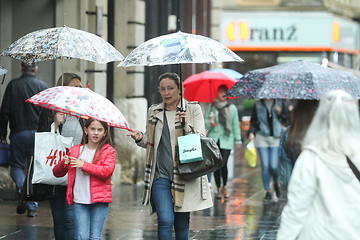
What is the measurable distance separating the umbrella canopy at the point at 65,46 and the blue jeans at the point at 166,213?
4.44 feet

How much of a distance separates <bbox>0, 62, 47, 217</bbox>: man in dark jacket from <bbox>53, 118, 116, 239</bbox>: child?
372 centimetres

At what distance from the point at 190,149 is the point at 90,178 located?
883 millimetres

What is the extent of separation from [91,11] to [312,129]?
840 cm

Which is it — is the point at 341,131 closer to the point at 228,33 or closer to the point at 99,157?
the point at 99,157

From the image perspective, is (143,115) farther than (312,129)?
Yes

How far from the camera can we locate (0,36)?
11.8 m

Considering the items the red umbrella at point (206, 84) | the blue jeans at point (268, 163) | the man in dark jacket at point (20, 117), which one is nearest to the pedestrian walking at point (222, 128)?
the red umbrella at point (206, 84)

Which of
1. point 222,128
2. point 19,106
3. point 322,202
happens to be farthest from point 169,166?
point 222,128

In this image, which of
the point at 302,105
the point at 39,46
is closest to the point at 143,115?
the point at 39,46

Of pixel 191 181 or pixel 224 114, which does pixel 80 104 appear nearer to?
pixel 191 181

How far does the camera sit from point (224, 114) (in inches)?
510

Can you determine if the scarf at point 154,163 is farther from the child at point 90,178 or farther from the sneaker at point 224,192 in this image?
the sneaker at point 224,192

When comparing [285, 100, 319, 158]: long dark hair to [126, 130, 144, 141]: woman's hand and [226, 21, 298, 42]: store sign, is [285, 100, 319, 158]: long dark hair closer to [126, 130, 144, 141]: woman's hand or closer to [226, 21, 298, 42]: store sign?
[126, 130, 144, 141]: woman's hand

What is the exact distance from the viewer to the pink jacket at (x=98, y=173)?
676 centimetres
